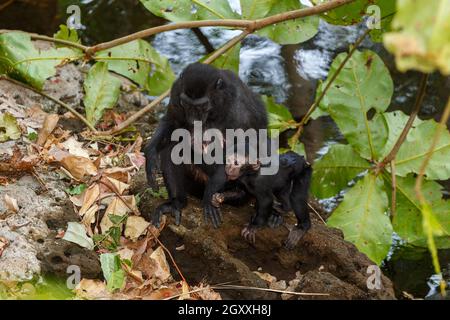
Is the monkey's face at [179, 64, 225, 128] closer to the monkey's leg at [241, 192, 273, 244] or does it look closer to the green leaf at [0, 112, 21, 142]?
the monkey's leg at [241, 192, 273, 244]

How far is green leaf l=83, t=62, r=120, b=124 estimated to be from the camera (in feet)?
22.1

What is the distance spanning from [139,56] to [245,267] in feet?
9.29

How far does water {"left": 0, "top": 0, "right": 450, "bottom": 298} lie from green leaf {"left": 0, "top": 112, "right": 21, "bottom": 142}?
3.08 metres

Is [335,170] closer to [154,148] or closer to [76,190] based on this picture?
[154,148]

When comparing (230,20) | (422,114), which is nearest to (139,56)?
(230,20)

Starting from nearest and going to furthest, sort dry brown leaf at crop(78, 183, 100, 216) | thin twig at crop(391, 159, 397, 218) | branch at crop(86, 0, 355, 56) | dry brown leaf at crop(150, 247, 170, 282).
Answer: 1. dry brown leaf at crop(150, 247, 170, 282)
2. thin twig at crop(391, 159, 397, 218)
3. dry brown leaf at crop(78, 183, 100, 216)
4. branch at crop(86, 0, 355, 56)

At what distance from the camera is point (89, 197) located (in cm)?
553

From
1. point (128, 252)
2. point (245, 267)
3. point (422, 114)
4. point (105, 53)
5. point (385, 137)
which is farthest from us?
point (422, 114)

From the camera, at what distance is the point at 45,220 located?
529 cm

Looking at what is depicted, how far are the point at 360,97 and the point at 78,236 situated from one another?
253 centimetres

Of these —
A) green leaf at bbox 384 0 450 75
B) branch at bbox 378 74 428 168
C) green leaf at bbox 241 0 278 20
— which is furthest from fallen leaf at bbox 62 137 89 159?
green leaf at bbox 384 0 450 75

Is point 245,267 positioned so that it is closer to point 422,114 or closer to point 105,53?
point 105,53

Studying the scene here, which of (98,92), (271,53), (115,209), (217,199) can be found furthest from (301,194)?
(271,53)

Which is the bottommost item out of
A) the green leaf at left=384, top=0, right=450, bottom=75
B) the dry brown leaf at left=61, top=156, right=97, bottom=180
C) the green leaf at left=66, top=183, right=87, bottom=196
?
the green leaf at left=66, top=183, right=87, bottom=196
